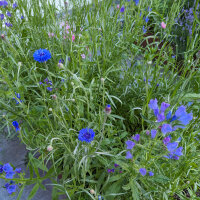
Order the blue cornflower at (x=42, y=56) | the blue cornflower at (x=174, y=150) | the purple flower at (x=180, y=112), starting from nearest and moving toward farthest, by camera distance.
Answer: the purple flower at (x=180, y=112)
the blue cornflower at (x=174, y=150)
the blue cornflower at (x=42, y=56)

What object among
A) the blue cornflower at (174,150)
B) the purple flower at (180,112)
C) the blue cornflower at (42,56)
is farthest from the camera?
the blue cornflower at (42,56)

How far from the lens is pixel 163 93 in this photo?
116 cm

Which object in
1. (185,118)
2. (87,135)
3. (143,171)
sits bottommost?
(143,171)

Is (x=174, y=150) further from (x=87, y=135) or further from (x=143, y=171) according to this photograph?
(x=87, y=135)

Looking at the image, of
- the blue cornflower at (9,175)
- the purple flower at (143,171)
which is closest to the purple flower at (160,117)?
the purple flower at (143,171)

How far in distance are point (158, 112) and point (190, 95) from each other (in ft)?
1.07

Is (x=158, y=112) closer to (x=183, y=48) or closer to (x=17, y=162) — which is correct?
(x=17, y=162)

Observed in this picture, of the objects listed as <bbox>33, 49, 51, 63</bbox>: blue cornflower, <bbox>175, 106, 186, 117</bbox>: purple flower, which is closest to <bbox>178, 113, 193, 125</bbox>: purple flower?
<bbox>175, 106, 186, 117</bbox>: purple flower

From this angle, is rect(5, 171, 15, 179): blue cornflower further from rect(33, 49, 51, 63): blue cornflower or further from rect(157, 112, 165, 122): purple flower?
rect(157, 112, 165, 122): purple flower

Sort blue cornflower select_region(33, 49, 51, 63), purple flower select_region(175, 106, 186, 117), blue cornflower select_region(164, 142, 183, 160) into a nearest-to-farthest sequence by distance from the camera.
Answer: purple flower select_region(175, 106, 186, 117)
blue cornflower select_region(164, 142, 183, 160)
blue cornflower select_region(33, 49, 51, 63)

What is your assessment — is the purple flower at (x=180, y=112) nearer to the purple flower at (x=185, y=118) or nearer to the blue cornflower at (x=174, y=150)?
the purple flower at (x=185, y=118)

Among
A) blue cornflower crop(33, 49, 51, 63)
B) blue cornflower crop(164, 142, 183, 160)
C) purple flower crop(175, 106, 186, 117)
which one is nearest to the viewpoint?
purple flower crop(175, 106, 186, 117)

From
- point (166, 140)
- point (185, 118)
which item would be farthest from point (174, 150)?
point (185, 118)

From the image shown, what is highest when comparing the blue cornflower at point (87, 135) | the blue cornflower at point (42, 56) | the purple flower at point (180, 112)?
the blue cornflower at point (42, 56)
